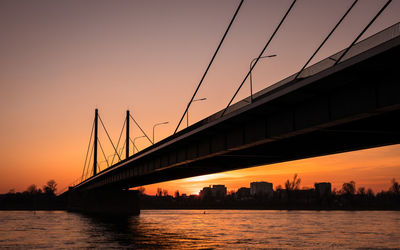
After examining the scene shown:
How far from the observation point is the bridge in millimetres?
17844

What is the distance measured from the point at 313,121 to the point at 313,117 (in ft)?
0.75

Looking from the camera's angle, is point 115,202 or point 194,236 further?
point 115,202

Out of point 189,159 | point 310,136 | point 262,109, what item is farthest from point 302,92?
point 189,159

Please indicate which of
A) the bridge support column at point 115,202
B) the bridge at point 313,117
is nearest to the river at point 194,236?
the bridge at point 313,117

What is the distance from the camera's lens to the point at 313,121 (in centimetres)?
2234

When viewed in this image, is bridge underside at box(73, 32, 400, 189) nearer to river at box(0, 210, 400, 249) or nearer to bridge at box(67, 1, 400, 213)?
bridge at box(67, 1, 400, 213)

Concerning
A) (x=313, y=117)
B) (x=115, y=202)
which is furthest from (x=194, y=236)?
(x=115, y=202)

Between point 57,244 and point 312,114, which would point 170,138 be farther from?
point 312,114

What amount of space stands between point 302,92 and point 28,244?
1078 inches

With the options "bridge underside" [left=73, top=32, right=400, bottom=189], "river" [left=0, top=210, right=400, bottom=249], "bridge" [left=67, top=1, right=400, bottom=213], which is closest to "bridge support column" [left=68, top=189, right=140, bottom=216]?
"river" [left=0, top=210, right=400, bottom=249]

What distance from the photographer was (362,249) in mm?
36125

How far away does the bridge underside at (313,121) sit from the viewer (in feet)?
59.0

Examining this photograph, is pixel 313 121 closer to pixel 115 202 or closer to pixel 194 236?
Result: pixel 194 236

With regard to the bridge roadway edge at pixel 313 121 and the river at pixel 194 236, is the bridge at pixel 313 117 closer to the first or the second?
the bridge roadway edge at pixel 313 121
